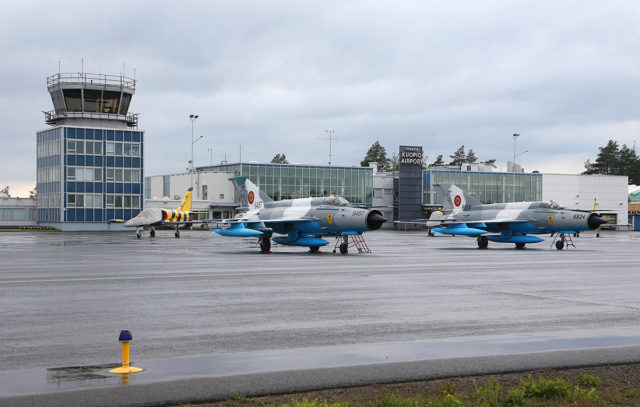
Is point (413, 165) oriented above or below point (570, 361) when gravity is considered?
above

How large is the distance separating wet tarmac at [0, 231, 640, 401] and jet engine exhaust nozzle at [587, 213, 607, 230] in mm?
15748

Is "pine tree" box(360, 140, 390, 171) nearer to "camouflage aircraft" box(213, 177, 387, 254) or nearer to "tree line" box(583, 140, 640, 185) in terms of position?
"tree line" box(583, 140, 640, 185)

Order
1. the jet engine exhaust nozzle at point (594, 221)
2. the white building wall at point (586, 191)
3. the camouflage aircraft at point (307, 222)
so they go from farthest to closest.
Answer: the white building wall at point (586, 191) < the jet engine exhaust nozzle at point (594, 221) < the camouflage aircraft at point (307, 222)

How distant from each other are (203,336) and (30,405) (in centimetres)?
354

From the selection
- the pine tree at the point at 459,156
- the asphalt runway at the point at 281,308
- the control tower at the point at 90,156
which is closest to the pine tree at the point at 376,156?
the pine tree at the point at 459,156

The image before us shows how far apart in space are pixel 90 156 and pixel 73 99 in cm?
645

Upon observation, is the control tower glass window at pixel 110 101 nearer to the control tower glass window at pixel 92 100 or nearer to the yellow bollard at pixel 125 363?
the control tower glass window at pixel 92 100

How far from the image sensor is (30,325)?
33.2 feet

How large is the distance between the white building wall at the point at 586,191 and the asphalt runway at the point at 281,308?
96.7 metres

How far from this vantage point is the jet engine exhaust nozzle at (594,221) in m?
35.0

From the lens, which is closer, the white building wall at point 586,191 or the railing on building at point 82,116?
the railing on building at point 82,116

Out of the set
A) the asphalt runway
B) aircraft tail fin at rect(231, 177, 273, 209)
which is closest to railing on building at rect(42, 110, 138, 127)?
aircraft tail fin at rect(231, 177, 273, 209)

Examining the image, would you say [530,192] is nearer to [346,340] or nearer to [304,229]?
[304,229]

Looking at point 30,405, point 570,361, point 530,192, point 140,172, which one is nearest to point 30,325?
point 30,405
